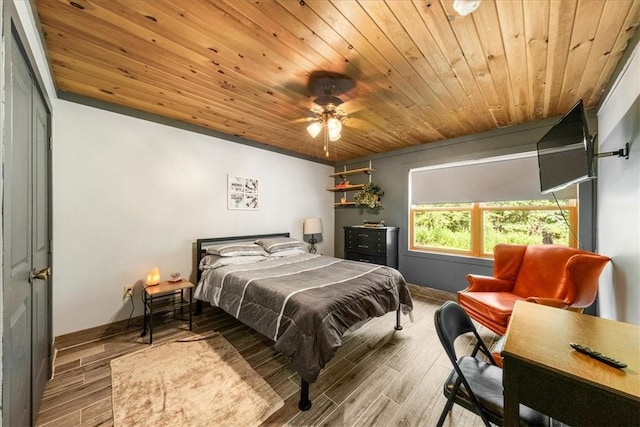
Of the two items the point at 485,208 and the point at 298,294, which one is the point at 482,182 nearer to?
the point at 485,208

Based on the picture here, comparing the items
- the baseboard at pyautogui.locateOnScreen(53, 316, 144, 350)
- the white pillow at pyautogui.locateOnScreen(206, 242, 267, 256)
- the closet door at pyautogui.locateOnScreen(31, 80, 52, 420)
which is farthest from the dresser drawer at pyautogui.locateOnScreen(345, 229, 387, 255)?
the closet door at pyautogui.locateOnScreen(31, 80, 52, 420)

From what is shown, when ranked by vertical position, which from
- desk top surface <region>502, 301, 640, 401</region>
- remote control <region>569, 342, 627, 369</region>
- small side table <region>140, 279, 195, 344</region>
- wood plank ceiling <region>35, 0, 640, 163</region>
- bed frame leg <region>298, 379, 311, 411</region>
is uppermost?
wood plank ceiling <region>35, 0, 640, 163</region>

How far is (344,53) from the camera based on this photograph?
173cm

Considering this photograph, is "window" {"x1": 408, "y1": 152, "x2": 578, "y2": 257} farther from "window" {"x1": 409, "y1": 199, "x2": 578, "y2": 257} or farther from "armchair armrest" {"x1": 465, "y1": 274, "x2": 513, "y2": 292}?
"armchair armrest" {"x1": 465, "y1": 274, "x2": 513, "y2": 292}

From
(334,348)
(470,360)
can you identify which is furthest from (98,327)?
(470,360)

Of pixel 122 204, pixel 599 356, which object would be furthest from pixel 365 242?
pixel 122 204

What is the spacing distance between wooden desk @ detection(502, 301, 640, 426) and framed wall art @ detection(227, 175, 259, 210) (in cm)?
348

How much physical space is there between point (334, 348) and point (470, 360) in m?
0.89

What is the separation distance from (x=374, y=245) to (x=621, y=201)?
2.73m

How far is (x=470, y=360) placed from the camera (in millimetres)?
1530

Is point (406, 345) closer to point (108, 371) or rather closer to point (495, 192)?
point (495, 192)

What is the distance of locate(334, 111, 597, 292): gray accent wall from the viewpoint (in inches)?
113

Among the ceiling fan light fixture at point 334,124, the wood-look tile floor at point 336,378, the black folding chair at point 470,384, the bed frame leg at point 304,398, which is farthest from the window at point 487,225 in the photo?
the bed frame leg at point 304,398

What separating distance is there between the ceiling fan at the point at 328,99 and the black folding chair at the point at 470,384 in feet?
6.19
